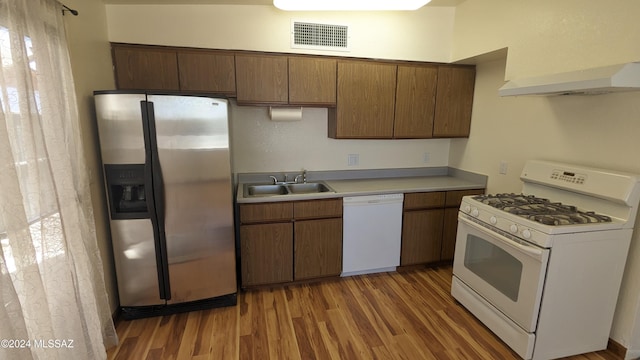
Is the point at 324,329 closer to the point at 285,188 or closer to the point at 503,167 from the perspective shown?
the point at 285,188

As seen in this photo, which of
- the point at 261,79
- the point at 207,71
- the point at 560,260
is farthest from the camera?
the point at 261,79

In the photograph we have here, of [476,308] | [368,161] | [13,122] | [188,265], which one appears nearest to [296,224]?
[188,265]

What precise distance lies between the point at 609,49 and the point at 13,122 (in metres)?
3.16

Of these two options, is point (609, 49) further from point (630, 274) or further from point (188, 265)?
point (188, 265)

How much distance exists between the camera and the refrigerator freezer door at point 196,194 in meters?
2.10

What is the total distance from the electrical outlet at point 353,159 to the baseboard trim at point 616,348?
7.89 ft

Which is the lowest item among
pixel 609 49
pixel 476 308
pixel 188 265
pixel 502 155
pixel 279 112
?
pixel 476 308

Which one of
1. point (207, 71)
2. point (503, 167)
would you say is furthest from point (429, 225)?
point (207, 71)

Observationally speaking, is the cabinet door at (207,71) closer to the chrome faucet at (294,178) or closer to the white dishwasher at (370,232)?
the chrome faucet at (294,178)

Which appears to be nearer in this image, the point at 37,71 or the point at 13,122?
the point at 13,122

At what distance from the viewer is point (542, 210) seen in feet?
6.54

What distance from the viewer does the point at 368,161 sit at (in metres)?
3.38

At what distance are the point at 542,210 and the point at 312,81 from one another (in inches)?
81.2

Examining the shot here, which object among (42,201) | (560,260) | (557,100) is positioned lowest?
(560,260)
